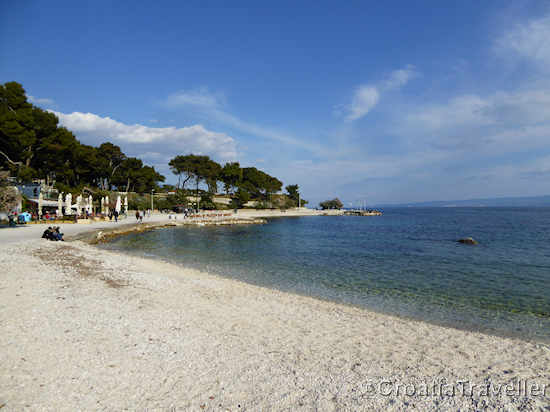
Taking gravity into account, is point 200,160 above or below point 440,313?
above

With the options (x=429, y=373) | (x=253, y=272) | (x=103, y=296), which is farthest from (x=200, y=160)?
(x=429, y=373)

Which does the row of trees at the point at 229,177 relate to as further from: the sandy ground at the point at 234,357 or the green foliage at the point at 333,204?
the sandy ground at the point at 234,357

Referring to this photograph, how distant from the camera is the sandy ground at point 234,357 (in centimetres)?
385

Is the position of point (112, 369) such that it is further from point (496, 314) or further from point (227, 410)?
point (496, 314)

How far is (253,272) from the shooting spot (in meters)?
14.5

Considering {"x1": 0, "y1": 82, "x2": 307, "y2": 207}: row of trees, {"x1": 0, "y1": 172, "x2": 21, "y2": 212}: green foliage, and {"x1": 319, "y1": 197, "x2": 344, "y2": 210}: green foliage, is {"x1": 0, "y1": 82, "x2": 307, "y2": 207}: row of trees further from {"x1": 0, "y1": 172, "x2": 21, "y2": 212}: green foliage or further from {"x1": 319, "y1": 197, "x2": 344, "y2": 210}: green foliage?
{"x1": 319, "y1": 197, "x2": 344, "y2": 210}: green foliage

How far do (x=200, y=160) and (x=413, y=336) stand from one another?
77.8m

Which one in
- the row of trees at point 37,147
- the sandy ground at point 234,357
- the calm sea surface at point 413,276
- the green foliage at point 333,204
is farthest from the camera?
the green foliage at point 333,204

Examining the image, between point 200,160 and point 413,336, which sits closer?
point 413,336

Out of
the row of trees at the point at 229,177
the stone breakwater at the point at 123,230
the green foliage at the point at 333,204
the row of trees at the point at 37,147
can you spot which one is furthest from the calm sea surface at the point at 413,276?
the green foliage at the point at 333,204

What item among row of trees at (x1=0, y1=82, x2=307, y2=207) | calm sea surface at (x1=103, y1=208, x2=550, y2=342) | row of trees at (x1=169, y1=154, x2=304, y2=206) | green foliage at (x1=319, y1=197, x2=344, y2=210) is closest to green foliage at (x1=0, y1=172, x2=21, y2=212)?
calm sea surface at (x1=103, y1=208, x2=550, y2=342)

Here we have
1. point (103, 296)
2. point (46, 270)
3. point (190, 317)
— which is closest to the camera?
point (190, 317)

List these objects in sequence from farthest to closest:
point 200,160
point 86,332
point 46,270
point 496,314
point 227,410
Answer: point 200,160, point 46,270, point 496,314, point 86,332, point 227,410

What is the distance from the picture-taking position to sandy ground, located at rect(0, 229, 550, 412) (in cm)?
385
